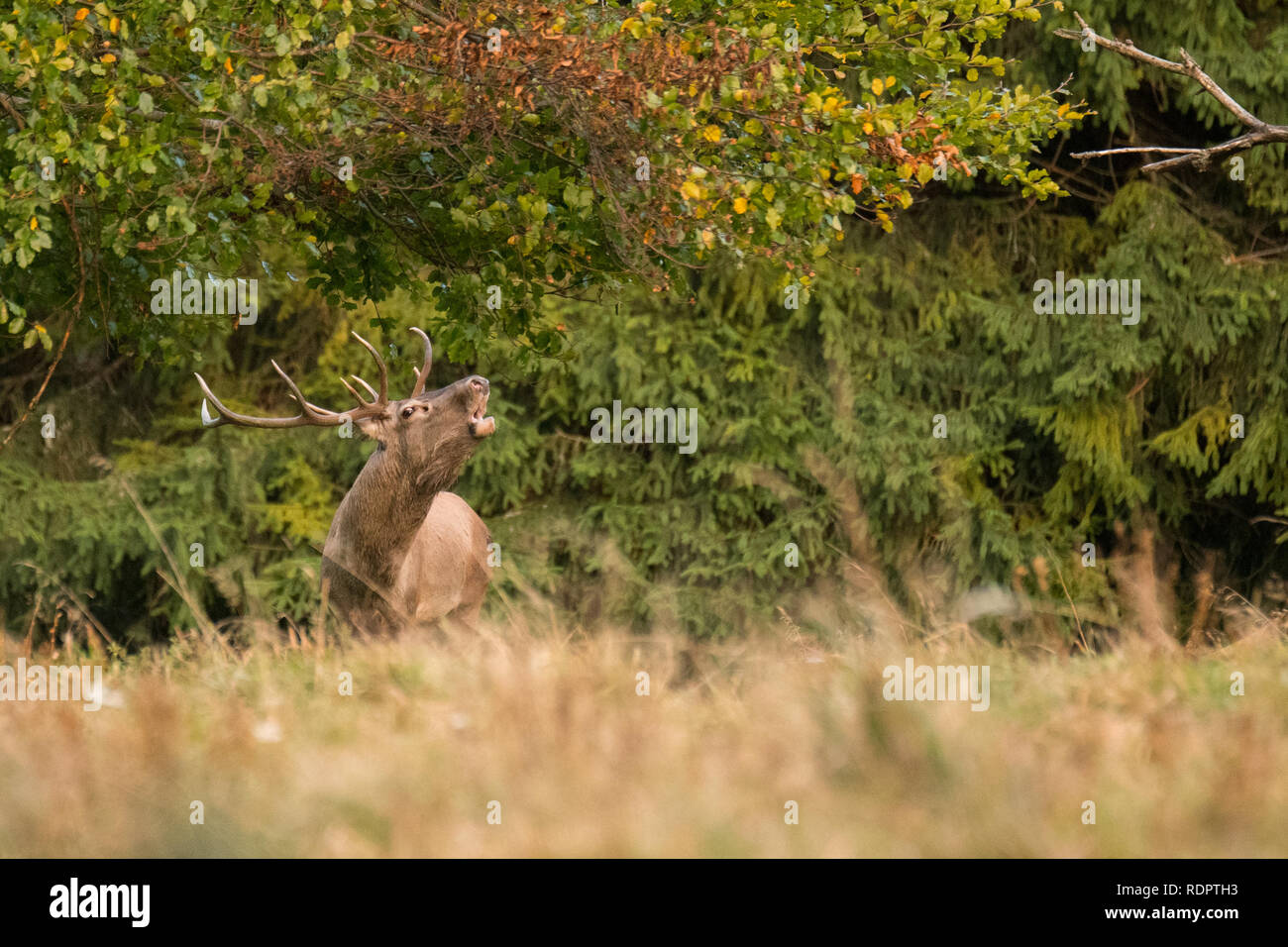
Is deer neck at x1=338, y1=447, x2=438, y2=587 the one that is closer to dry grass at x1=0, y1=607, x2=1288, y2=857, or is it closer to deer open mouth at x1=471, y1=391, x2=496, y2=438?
deer open mouth at x1=471, y1=391, x2=496, y2=438

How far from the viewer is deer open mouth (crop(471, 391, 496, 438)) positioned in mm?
7523

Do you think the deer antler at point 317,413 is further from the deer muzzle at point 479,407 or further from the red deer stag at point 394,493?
the deer muzzle at point 479,407

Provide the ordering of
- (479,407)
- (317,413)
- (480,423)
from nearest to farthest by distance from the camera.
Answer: (480,423), (479,407), (317,413)

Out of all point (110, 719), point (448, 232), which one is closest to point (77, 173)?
point (448, 232)

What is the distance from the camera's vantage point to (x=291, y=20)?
6336 mm

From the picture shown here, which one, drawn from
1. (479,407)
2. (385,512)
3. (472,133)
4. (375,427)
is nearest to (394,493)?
(385,512)

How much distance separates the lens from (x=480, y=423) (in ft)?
24.8

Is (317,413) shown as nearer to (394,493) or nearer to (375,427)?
(375,427)

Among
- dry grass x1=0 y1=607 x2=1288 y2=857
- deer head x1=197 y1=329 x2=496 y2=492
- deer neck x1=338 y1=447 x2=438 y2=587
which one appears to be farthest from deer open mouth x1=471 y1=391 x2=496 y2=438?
dry grass x1=0 y1=607 x2=1288 y2=857

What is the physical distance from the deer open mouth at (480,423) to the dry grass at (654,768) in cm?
280

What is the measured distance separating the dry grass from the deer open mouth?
9.18 feet

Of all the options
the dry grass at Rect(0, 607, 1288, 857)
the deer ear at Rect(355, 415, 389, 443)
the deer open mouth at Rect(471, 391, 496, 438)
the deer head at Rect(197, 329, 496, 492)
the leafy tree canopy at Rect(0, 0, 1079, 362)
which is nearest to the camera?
the dry grass at Rect(0, 607, 1288, 857)

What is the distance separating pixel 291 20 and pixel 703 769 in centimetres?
409

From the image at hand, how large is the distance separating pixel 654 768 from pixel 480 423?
4.04 meters
